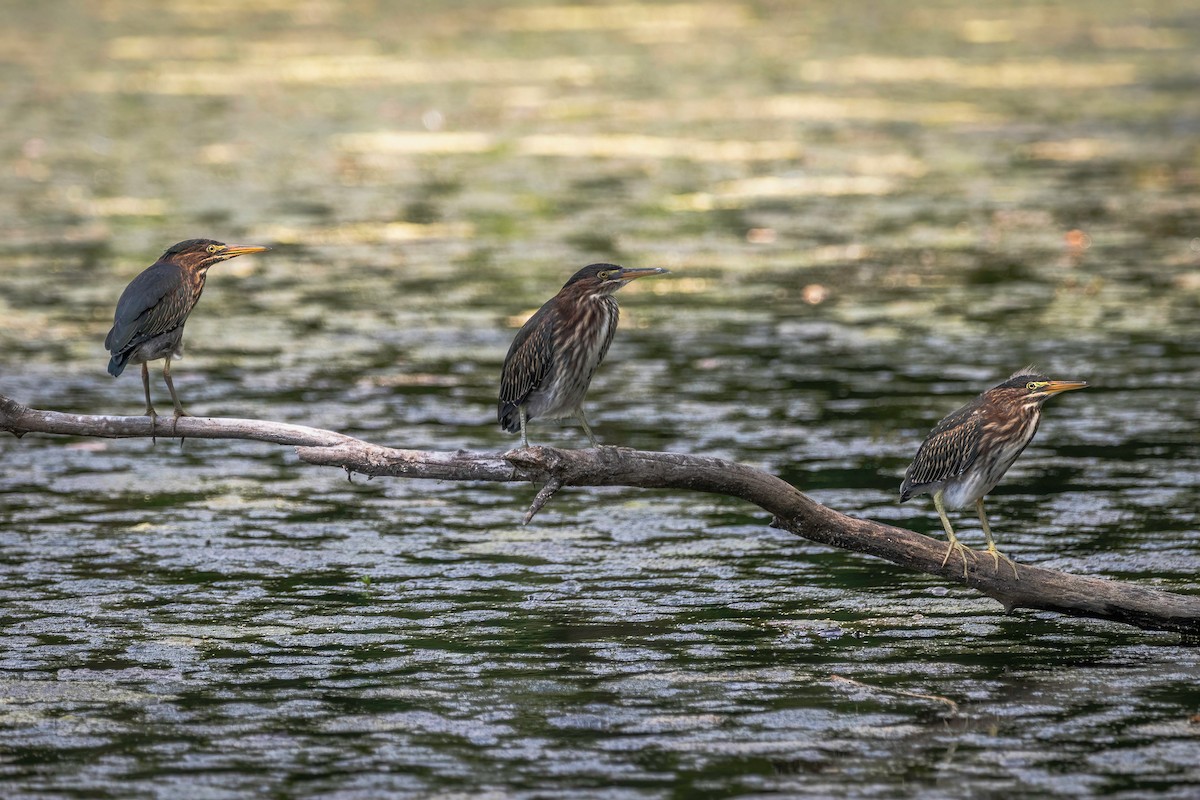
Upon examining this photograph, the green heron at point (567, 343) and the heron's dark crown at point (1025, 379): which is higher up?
→ the green heron at point (567, 343)

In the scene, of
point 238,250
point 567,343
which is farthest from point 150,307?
point 567,343

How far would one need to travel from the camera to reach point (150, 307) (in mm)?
7324

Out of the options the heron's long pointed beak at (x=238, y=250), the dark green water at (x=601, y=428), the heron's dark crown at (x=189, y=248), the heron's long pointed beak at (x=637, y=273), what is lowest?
the dark green water at (x=601, y=428)

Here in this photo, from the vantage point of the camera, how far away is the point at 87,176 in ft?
57.4

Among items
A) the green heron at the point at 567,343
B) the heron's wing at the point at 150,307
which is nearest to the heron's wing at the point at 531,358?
the green heron at the point at 567,343

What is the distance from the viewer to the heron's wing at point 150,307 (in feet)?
24.0

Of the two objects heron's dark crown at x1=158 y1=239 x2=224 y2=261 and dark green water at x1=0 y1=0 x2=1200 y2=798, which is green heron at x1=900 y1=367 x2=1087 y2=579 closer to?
dark green water at x1=0 y1=0 x2=1200 y2=798

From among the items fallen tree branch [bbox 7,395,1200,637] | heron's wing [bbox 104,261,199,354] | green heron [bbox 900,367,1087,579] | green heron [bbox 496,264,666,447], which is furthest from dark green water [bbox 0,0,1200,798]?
heron's wing [bbox 104,261,199,354]

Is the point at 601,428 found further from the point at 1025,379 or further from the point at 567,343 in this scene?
the point at 1025,379

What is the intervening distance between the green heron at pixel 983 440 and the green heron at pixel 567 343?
126cm

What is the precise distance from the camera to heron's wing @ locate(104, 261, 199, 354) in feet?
24.0

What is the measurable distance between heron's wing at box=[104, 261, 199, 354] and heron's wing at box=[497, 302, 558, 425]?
4.29ft

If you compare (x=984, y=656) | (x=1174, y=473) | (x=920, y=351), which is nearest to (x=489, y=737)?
(x=984, y=656)

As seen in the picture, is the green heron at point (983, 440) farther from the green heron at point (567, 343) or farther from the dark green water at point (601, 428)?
the green heron at point (567, 343)
